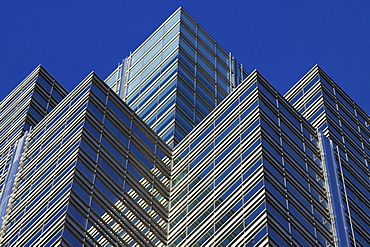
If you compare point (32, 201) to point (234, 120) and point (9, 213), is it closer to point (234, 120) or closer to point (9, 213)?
point (9, 213)

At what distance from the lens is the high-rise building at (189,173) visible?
6138 centimetres

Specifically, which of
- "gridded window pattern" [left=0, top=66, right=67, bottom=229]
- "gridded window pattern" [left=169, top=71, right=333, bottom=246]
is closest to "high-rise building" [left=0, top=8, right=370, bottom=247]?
"gridded window pattern" [left=169, top=71, right=333, bottom=246]

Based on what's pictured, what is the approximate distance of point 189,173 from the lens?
6962cm

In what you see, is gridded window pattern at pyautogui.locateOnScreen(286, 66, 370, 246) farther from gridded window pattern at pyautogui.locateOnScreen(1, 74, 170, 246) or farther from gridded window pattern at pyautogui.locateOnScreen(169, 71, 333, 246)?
gridded window pattern at pyautogui.locateOnScreen(1, 74, 170, 246)

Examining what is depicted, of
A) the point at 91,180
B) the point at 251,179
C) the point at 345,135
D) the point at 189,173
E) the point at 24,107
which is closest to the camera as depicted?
the point at 251,179

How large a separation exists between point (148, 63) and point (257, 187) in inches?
1179

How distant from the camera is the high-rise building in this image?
201 feet

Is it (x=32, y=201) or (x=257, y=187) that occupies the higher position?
(x=32, y=201)

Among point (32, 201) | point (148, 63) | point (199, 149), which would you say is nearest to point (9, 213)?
point (32, 201)

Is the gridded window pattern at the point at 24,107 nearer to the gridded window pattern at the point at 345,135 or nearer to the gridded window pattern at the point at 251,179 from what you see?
the gridded window pattern at the point at 251,179

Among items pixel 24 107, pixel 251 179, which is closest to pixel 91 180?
pixel 251 179

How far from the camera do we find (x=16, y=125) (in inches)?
3174

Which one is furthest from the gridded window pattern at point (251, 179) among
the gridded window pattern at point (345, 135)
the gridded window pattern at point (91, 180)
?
Result: the gridded window pattern at point (345, 135)

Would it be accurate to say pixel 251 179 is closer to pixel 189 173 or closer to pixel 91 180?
pixel 189 173
